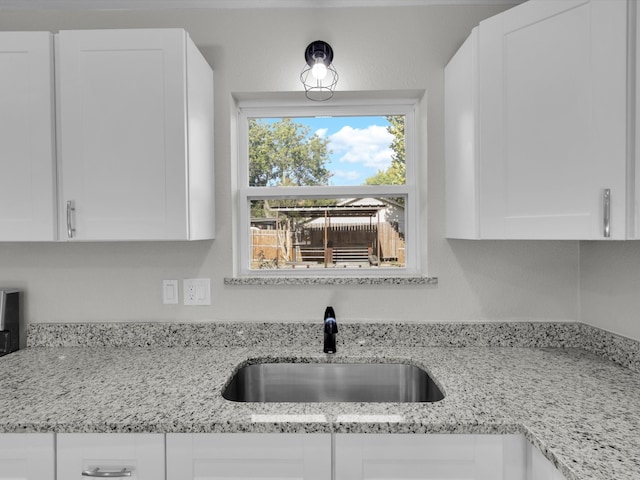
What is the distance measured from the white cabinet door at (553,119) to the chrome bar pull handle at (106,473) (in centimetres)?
136

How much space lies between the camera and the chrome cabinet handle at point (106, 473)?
1.16 meters

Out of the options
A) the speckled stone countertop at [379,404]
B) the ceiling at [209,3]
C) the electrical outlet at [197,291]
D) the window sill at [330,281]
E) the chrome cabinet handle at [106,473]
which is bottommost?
the chrome cabinet handle at [106,473]

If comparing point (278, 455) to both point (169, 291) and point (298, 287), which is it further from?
point (169, 291)

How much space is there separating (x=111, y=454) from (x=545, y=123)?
5.32 ft

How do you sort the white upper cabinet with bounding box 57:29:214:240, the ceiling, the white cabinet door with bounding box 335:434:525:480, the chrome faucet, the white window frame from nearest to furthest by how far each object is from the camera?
the white cabinet door with bounding box 335:434:525:480
the white upper cabinet with bounding box 57:29:214:240
the chrome faucet
the ceiling
the white window frame

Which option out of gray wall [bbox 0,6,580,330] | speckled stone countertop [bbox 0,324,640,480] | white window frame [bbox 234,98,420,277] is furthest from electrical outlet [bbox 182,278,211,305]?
speckled stone countertop [bbox 0,324,640,480]

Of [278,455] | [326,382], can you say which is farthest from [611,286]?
[278,455]

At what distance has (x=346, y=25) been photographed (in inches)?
74.2

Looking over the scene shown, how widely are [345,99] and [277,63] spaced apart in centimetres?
35

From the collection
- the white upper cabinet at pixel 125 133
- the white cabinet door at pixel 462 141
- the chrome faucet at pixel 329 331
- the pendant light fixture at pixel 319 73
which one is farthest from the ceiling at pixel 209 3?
the chrome faucet at pixel 329 331

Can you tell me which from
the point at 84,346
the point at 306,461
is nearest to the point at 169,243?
the point at 84,346

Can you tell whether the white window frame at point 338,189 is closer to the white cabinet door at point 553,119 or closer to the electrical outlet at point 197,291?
the electrical outlet at point 197,291

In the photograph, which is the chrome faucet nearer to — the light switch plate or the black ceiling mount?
the light switch plate

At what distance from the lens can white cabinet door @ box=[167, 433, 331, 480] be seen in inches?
45.0
